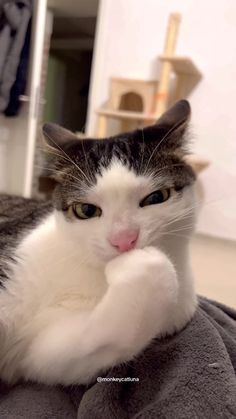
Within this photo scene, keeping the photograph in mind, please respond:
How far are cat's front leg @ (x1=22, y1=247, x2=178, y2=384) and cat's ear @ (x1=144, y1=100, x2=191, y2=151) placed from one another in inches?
10.7

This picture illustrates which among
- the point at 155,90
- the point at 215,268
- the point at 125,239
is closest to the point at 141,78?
the point at 155,90

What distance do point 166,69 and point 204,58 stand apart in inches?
15.7

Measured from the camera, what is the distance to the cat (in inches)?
23.9

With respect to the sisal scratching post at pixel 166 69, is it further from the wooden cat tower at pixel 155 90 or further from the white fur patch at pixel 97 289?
the white fur patch at pixel 97 289

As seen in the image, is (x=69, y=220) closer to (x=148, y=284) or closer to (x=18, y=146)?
(x=148, y=284)

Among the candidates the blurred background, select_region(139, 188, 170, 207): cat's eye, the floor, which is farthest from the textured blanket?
the blurred background

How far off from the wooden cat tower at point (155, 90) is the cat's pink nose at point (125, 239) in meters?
2.02

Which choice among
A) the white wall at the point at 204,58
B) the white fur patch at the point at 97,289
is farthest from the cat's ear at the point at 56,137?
the white wall at the point at 204,58

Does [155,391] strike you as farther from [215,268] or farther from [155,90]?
[155,90]

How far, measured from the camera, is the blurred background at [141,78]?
2662 mm

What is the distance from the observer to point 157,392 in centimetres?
68

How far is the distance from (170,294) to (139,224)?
126mm

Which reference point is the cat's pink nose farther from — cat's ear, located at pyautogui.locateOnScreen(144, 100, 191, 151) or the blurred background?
the blurred background

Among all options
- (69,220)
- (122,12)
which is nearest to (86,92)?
(122,12)
